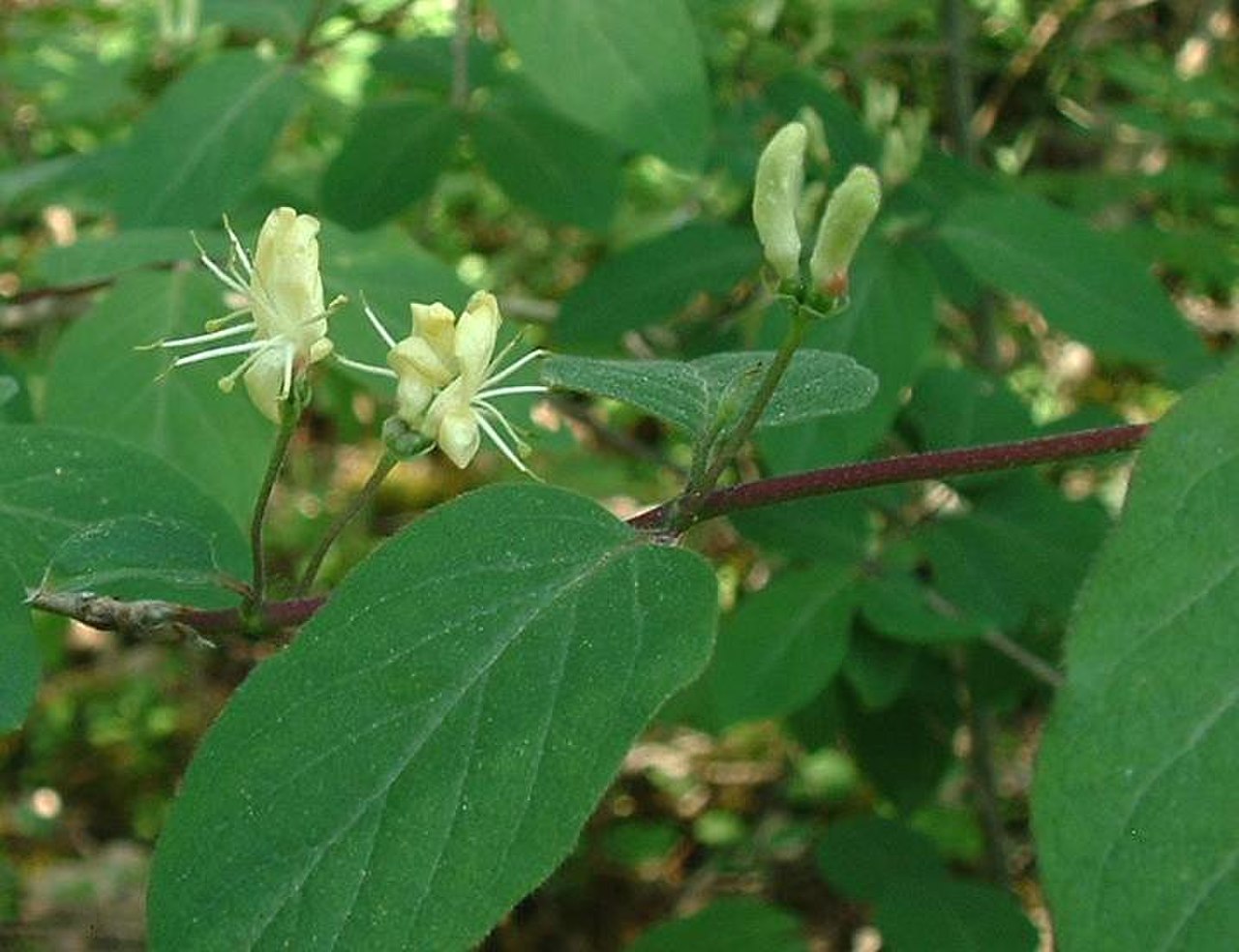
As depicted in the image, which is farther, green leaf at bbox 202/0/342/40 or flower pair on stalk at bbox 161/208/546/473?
green leaf at bbox 202/0/342/40

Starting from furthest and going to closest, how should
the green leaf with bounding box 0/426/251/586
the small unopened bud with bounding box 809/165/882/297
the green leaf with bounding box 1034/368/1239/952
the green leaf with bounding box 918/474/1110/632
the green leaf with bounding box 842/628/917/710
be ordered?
1. the green leaf with bounding box 842/628/917/710
2. the green leaf with bounding box 918/474/1110/632
3. the green leaf with bounding box 0/426/251/586
4. the small unopened bud with bounding box 809/165/882/297
5. the green leaf with bounding box 1034/368/1239/952

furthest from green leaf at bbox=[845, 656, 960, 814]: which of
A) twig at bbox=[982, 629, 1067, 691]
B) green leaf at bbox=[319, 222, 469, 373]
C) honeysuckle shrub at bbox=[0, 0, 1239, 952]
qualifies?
green leaf at bbox=[319, 222, 469, 373]

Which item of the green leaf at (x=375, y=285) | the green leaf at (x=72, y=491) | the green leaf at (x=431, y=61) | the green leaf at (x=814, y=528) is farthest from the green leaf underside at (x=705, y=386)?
the green leaf at (x=431, y=61)

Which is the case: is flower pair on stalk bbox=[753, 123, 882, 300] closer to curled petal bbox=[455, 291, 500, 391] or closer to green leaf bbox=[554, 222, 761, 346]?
curled petal bbox=[455, 291, 500, 391]

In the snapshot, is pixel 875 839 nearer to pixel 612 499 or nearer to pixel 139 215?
pixel 139 215

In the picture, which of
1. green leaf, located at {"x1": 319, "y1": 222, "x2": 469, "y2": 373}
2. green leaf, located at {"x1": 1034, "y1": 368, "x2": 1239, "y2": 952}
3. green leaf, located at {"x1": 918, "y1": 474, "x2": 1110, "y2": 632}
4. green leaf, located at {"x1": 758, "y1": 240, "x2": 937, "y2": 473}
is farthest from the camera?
green leaf, located at {"x1": 918, "y1": 474, "x2": 1110, "y2": 632}

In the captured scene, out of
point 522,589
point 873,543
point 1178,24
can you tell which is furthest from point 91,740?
point 1178,24
